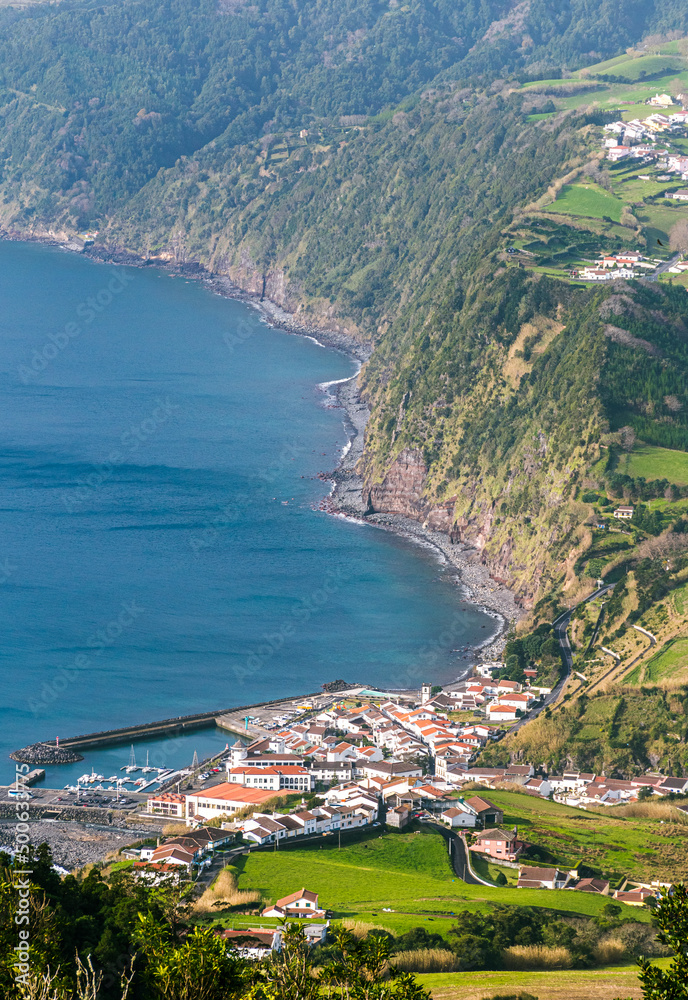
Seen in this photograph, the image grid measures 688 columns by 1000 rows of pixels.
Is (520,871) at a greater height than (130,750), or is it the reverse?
(520,871)

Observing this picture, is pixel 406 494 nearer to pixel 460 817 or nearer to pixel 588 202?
pixel 588 202

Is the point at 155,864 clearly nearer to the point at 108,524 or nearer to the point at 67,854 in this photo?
the point at 67,854

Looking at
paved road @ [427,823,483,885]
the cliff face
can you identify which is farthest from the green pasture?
the cliff face

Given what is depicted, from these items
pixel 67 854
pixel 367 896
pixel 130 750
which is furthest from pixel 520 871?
pixel 130 750

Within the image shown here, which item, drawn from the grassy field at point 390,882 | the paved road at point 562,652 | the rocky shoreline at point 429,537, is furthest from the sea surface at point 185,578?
the grassy field at point 390,882

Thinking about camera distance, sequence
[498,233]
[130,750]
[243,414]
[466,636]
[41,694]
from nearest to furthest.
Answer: [130,750] → [41,694] → [466,636] → [498,233] → [243,414]

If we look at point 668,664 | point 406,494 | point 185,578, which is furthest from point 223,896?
point 406,494
